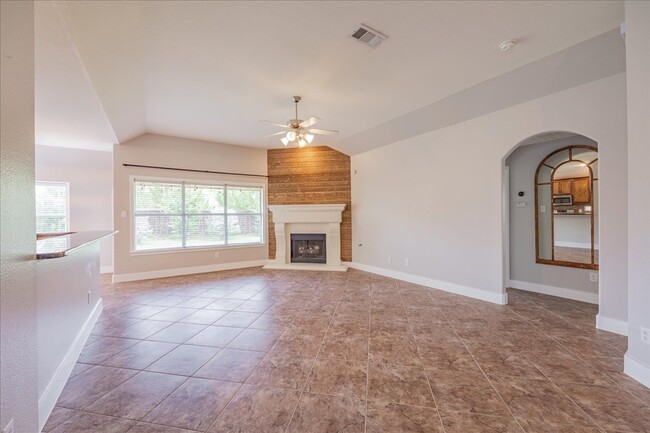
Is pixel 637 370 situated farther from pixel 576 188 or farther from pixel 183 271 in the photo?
pixel 183 271

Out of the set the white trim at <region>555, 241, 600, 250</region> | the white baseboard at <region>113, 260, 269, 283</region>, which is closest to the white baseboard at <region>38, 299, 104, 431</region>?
the white baseboard at <region>113, 260, 269, 283</region>

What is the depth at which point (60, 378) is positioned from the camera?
6.63 feet

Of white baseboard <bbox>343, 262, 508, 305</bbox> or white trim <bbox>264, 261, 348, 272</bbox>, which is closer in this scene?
white baseboard <bbox>343, 262, 508, 305</bbox>

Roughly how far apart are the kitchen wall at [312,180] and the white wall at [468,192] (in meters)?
0.25

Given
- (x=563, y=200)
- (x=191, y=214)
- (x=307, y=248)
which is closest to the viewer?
(x=563, y=200)

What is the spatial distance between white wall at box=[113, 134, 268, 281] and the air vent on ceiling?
469cm

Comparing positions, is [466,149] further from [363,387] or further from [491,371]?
[363,387]

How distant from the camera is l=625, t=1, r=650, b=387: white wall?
200 cm

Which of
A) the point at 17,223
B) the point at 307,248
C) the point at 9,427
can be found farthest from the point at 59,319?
the point at 307,248

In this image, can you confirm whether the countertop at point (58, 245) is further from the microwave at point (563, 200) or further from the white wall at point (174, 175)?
the microwave at point (563, 200)

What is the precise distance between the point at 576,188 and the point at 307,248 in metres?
5.33

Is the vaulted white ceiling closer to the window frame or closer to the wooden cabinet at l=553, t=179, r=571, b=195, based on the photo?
the window frame

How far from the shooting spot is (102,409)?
1801mm

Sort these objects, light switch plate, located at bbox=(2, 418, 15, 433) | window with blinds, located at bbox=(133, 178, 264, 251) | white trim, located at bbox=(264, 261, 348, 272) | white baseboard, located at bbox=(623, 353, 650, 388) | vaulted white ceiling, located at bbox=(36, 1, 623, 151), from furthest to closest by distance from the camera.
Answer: white trim, located at bbox=(264, 261, 348, 272)
window with blinds, located at bbox=(133, 178, 264, 251)
vaulted white ceiling, located at bbox=(36, 1, 623, 151)
white baseboard, located at bbox=(623, 353, 650, 388)
light switch plate, located at bbox=(2, 418, 15, 433)
